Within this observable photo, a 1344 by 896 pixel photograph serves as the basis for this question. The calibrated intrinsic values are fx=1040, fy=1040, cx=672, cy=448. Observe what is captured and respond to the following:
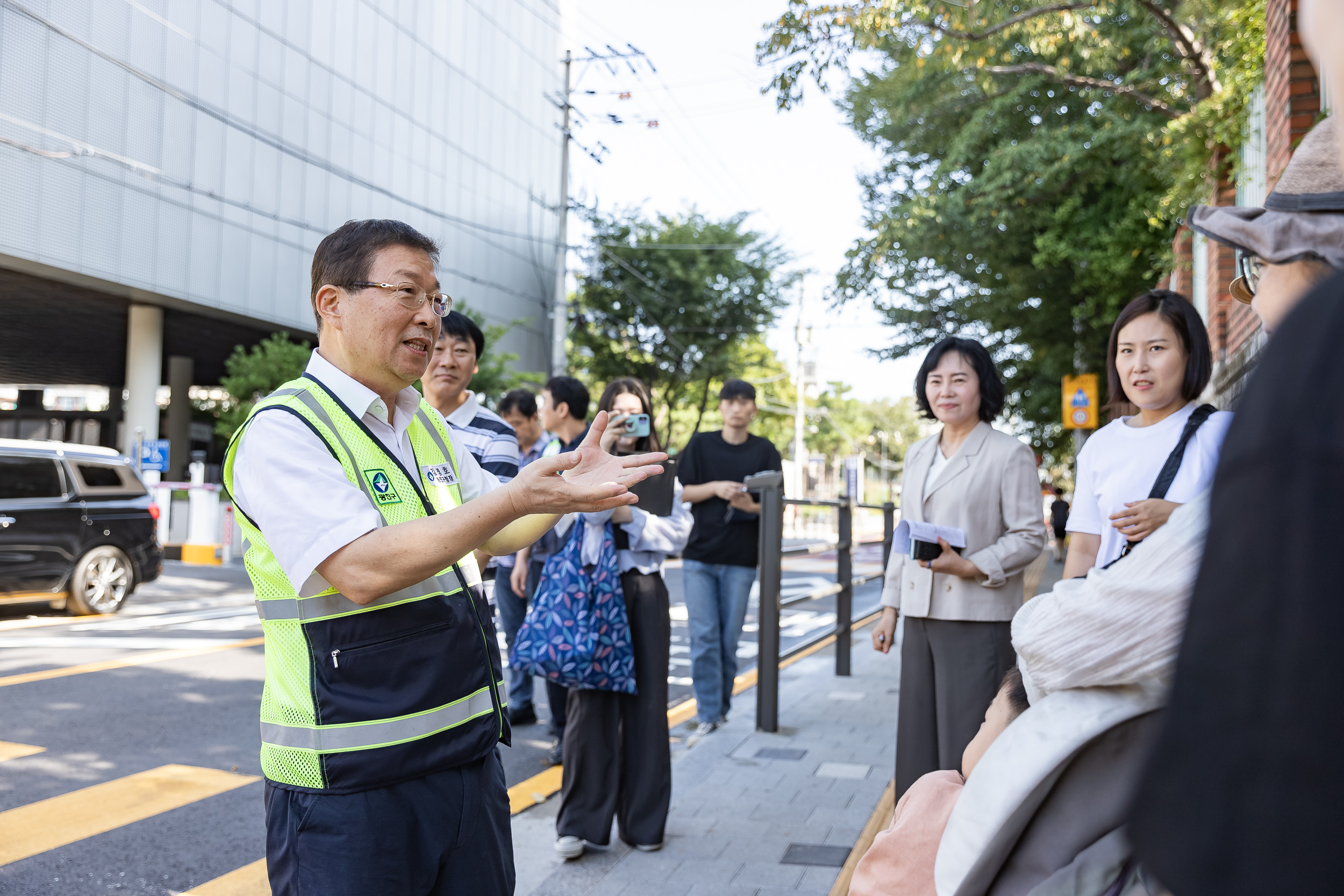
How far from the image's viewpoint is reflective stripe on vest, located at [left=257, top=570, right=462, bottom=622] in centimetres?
179

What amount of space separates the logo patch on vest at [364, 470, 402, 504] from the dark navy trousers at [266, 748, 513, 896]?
51 cm

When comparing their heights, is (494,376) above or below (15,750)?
above

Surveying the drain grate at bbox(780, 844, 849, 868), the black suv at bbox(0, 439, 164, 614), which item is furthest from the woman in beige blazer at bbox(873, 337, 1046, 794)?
the black suv at bbox(0, 439, 164, 614)

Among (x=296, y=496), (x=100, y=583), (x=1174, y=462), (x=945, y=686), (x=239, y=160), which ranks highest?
(x=239, y=160)

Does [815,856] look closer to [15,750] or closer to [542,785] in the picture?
[542,785]

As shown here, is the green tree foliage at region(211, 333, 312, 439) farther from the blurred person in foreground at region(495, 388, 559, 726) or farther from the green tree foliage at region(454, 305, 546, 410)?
the blurred person in foreground at region(495, 388, 559, 726)

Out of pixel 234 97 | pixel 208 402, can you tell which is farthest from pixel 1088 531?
pixel 208 402

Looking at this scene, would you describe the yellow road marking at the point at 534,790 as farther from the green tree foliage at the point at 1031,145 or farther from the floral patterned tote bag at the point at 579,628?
the green tree foliage at the point at 1031,145

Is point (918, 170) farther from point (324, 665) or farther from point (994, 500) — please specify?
point (324, 665)

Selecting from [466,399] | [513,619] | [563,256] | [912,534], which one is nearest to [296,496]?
[912,534]

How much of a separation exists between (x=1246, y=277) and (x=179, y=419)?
29105mm

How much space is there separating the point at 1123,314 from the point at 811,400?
59.3 m

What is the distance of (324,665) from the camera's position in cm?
178

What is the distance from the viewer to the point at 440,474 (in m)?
2.14
